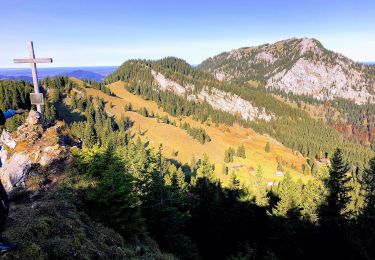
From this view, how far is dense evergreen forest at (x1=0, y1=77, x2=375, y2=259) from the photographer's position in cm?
1930

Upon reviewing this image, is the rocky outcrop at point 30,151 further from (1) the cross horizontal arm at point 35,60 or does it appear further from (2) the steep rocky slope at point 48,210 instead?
(1) the cross horizontal arm at point 35,60

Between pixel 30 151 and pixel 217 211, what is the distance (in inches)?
1027

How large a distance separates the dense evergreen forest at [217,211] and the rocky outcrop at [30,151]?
2.57 m

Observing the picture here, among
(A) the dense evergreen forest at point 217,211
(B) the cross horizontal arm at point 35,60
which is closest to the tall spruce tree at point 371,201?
(A) the dense evergreen forest at point 217,211

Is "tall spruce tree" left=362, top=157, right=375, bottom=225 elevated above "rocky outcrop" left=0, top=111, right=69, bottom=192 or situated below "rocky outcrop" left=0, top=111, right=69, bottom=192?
below

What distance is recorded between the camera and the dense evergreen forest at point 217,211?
1930 cm

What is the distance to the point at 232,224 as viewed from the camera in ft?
139

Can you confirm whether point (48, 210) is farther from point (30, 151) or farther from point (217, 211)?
point (217, 211)

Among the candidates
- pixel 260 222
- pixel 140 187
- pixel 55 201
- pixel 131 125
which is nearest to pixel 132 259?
pixel 55 201

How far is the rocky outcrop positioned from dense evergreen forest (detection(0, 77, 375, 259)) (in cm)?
257

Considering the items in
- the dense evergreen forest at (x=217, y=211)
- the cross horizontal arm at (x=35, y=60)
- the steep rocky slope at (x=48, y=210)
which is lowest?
the dense evergreen forest at (x=217, y=211)

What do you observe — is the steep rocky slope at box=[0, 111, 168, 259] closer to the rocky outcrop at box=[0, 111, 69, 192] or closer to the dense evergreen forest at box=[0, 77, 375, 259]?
the rocky outcrop at box=[0, 111, 69, 192]

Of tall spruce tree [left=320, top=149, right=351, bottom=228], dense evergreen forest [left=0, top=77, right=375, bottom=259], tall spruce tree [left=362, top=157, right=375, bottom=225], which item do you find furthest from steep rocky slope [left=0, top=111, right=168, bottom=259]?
tall spruce tree [left=362, top=157, right=375, bottom=225]

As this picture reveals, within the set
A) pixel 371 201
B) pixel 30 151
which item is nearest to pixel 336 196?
pixel 371 201
